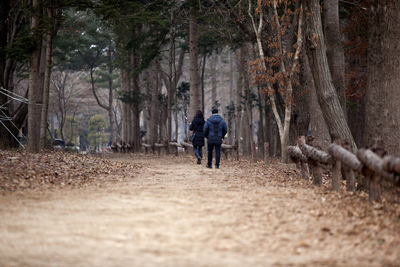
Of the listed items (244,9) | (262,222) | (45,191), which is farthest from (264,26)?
(262,222)

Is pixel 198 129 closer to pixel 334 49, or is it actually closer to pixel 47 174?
pixel 334 49

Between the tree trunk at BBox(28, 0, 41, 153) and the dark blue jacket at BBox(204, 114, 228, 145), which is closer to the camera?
the dark blue jacket at BBox(204, 114, 228, 145)

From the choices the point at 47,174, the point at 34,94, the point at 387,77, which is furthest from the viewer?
→ the point at 34,94

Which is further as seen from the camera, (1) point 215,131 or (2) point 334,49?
(1) point 215,131

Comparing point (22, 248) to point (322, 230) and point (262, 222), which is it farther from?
point (322, 230)

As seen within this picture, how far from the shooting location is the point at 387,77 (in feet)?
34.0

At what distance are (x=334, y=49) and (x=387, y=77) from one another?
4.36 meters

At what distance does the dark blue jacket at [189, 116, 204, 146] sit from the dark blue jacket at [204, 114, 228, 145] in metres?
1.95

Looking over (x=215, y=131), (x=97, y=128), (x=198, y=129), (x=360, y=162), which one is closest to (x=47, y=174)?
(x=215, y=131)

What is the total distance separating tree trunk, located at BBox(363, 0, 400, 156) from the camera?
10.3 meters

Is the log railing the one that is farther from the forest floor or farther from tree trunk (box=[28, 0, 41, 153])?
tree trunk (box=[28, 0, 41, 153])

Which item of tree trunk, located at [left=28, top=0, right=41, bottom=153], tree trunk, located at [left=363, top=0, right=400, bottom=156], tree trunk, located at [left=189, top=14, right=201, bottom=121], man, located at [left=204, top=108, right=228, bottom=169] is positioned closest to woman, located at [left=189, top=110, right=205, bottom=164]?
man, located at [left=204, top=108, right=228, bottom=169]

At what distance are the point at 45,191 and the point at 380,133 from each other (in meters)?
6.82

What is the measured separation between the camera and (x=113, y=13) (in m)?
19.4
